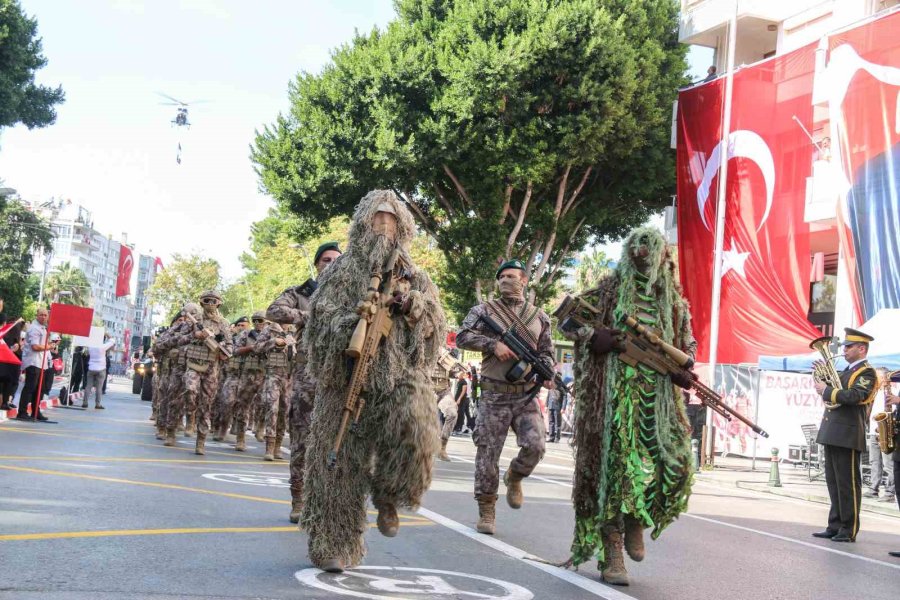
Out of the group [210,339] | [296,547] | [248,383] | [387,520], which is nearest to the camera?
[387,520]

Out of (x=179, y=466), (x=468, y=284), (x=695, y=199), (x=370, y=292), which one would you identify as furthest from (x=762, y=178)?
(x=370, y=292)

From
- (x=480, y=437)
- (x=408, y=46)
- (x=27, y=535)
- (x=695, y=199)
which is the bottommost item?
(x=27, y=535)

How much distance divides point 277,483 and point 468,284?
20.1 m

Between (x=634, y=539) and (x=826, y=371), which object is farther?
(x=826, y=371)

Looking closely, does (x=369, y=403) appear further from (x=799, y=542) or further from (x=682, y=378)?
(x=799, y=542)

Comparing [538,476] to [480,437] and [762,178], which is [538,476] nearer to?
[480,437]

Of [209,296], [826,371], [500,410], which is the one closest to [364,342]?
[500,410]

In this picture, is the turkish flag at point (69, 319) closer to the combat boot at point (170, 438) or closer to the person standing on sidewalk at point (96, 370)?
the person standing on sidewalk at point (96, 370)

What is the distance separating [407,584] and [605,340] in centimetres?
202

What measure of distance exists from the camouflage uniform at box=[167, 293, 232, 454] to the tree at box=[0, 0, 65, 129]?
21049mm

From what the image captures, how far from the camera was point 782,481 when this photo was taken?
62.3 ft

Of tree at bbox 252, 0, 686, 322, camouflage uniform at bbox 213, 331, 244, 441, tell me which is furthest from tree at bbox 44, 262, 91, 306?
camouflage uniform at bbox 213, 331, 244, 441

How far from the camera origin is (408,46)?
95.3 feet

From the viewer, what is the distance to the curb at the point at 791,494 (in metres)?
14.5
